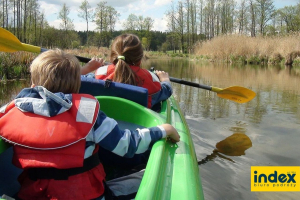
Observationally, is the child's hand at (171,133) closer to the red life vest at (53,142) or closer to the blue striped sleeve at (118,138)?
the blue striped sleeve at (118,138)

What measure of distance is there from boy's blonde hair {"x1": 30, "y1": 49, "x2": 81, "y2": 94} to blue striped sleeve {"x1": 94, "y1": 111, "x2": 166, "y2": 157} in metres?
0.17

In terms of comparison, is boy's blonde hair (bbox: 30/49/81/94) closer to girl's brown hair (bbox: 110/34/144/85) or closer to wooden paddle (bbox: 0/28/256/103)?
girl's brown hair (bbox: 110/34/144/85)

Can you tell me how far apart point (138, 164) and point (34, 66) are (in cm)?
88

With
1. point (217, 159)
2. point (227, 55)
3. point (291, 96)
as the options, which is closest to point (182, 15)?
point (227, 55)

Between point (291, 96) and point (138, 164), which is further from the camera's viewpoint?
point (291, 96)

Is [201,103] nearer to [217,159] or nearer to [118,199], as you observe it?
[217,159]

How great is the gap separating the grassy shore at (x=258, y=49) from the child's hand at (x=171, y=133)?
1390cm

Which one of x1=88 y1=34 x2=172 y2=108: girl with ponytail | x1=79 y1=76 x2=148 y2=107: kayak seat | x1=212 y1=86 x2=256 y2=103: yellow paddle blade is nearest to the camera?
x1=79 y1=76 x2=148 y2=107: kayak seat

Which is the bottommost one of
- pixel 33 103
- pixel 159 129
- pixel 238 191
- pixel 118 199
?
pixel 238 191

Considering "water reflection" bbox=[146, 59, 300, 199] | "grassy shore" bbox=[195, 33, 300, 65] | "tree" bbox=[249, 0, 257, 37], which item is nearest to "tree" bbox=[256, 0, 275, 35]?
"tree" bbox=[249, 0, 257, 37]

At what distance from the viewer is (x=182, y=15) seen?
3506cm

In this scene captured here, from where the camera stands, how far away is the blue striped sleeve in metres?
1.11

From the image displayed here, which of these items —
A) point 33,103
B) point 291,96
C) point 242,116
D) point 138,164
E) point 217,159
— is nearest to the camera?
point 33,103

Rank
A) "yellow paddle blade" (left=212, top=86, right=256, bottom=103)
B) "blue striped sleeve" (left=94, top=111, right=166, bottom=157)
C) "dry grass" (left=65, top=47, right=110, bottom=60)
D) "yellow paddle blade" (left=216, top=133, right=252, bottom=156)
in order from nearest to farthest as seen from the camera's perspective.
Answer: "blue striped sleeve" (left=94, top=111, right=166, bottom=157) < "yellow paddle blade" (left=216, top=133, right=252, bottom=156) < "yellow paddle blade" (left=212, top=86, right=256, bottom=103) < "dry grass" (left=65, top=47, right=110, bottom=60)
